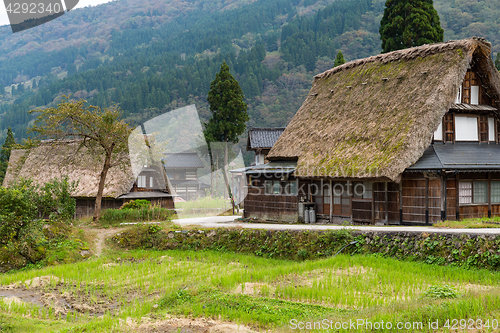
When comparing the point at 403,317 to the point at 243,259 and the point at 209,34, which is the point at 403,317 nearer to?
the point at 243,259

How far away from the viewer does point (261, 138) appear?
4334cm

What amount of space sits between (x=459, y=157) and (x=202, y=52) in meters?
94.3

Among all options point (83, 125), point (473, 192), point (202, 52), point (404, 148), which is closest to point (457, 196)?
point (473, 192)

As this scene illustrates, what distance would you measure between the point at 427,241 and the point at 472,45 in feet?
33.1

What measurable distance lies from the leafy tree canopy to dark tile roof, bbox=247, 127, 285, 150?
6.12 meters

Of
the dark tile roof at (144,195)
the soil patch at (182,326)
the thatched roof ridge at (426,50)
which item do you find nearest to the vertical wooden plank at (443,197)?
the thatched roof ridge at (426,50)

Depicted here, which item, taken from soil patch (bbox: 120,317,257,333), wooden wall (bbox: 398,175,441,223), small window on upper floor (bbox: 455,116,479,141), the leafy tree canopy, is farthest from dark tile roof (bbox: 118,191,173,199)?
soil patch (bbox: 120,317,257,333)

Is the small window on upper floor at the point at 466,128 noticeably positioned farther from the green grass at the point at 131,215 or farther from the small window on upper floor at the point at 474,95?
the green grass at the point at 131,215

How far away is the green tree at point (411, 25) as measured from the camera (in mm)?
25891

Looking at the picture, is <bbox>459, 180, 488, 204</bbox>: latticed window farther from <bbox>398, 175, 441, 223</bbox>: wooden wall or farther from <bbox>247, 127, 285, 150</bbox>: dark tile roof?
<bbox>247, 127, 285, 150</bbox>: dark tile roof

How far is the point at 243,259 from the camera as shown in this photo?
1406cm

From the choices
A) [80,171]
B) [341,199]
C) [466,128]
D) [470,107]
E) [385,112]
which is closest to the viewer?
[470,107]

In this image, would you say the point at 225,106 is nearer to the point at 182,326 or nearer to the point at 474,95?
the point at 474,95

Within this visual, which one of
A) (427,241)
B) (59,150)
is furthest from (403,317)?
(59,150)
